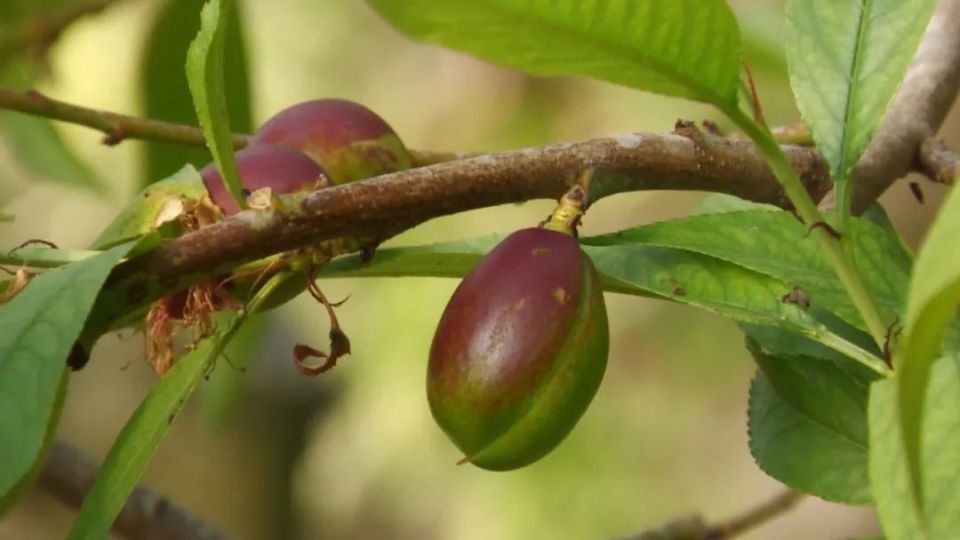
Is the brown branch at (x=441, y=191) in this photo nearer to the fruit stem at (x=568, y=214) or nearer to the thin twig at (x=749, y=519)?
the fruit stem at (x=568, y=214)

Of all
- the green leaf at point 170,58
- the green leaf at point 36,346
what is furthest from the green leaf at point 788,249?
the green leaf at point 170,58

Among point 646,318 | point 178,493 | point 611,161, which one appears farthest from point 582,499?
point 611,161

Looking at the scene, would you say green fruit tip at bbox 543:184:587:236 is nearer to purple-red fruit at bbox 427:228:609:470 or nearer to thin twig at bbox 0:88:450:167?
purple-red fruit at bbox 427:228:609:470

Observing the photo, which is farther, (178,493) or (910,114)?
(178,493)

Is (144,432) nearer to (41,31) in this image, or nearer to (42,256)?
(42,256)

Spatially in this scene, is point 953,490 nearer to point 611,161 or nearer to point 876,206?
point 611,161

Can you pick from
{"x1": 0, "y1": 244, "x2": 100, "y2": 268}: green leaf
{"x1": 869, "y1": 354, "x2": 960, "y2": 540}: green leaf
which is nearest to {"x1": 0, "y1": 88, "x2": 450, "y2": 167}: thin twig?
{"x1": 0, "y1": 244, "x2": 100, "y2": 268}: green leaf

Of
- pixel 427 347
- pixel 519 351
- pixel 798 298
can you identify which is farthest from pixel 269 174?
pixel 427 347

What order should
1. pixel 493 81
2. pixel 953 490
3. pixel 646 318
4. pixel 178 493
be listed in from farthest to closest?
1. pixel 178 493
2. pixel 493 81
3. pixel 646 318
4. pixel 953 490
